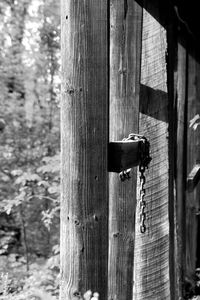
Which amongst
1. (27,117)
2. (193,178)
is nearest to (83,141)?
(193,178)

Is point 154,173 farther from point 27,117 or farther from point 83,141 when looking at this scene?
point 27,117

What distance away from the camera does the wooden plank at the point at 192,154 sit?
3.87 metres

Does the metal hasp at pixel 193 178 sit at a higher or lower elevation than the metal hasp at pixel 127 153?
lower

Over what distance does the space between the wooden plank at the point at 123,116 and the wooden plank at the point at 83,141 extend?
0.58 meters

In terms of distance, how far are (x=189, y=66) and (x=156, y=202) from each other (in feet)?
6.85

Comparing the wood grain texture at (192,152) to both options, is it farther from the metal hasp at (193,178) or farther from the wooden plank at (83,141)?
the wooden plank at (83,141)

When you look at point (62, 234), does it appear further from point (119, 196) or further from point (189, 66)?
point (189, 66)

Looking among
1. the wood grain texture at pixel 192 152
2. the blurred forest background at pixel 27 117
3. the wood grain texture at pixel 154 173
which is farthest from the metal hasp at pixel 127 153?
the blurred forest background at pixel 27 117

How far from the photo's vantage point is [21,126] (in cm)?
861

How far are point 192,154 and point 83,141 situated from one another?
2809mm

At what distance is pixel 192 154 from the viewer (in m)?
3.90

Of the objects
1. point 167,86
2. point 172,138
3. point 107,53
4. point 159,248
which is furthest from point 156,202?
point 107,53

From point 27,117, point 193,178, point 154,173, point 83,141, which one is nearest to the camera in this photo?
point 83,141

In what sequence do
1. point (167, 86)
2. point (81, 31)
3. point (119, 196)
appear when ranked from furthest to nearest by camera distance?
point (167, 86) → point (119, 196) → point (81, 31)
